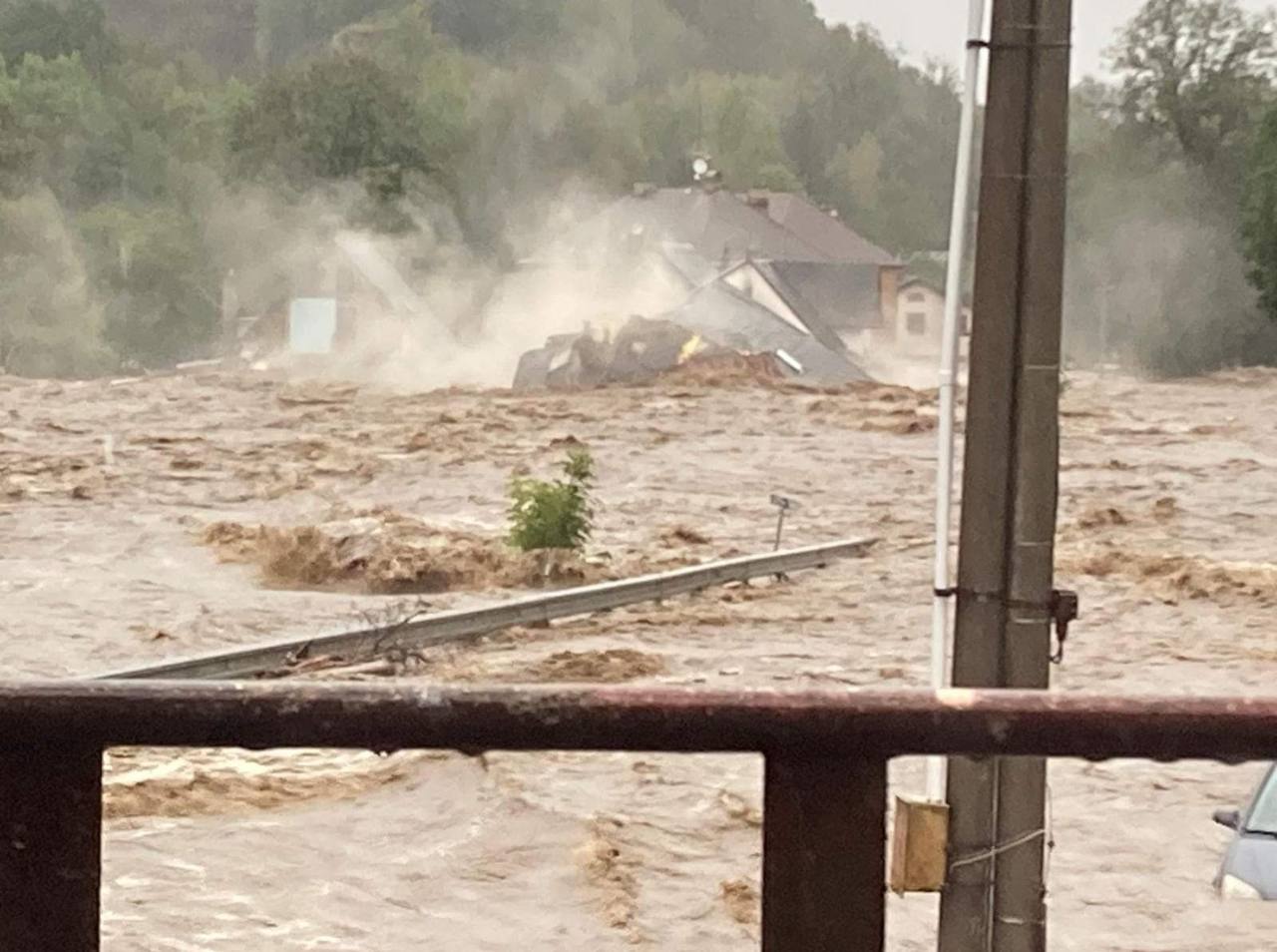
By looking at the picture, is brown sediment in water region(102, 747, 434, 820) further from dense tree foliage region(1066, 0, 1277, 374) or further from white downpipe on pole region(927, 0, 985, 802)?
dense tree foliage region(1066, 0, 1277, 374)

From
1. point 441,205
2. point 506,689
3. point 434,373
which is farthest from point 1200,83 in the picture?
point 506,689

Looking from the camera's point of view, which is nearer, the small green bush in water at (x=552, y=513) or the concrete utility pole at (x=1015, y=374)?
the concrete utility pole at (x=1015, y=374)

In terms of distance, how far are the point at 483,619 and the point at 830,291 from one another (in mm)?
12076

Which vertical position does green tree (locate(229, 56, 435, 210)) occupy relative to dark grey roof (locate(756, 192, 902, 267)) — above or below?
above

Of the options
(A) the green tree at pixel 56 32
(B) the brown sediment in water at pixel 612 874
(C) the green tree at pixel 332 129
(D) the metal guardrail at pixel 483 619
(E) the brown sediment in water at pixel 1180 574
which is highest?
(A) the green tree at pixel 56 32

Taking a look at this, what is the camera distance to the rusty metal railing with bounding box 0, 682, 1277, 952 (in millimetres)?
988

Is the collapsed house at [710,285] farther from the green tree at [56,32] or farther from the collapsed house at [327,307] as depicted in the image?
the green tree at [56,32]

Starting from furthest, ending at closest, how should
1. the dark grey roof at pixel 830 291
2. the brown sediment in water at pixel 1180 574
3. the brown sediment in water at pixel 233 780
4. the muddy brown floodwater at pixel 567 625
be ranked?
the dark grey roof at pixel 830 291, the brown sediment in water at pixel 1180 574, the brown sediment in water at pixel 233 780, the muddy brown floodwater at pixel 567 625

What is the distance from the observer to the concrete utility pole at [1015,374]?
113 inches

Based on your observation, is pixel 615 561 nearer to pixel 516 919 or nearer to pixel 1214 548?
pixel 1214 548

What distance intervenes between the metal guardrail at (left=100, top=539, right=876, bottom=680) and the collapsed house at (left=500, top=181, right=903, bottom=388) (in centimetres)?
670

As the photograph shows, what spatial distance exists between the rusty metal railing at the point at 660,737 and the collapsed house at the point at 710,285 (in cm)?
1784

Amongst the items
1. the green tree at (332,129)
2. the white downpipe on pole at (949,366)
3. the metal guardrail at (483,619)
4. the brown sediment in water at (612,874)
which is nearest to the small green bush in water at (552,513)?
the metal guardrail at (483,619)

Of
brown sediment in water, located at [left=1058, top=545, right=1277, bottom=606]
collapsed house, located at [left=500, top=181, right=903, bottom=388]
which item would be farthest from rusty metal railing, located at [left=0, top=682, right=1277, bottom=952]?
collapsed house, located at [left=500, top=181, right=903, bottom=388]
